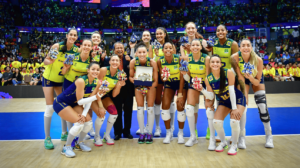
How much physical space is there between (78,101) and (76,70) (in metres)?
0.69

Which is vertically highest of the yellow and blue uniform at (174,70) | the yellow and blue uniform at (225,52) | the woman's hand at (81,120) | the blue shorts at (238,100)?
the yellow and blue uniform at (225,52)

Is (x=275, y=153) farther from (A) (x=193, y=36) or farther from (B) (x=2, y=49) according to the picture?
(B) (x=2, y=49)

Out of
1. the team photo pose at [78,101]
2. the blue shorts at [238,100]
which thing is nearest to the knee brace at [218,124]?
the blue shorts at [238,100]

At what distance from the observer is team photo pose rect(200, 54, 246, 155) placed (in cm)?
378

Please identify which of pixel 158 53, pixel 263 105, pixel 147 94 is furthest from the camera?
pixel 158 53

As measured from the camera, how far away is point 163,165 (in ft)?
11.0

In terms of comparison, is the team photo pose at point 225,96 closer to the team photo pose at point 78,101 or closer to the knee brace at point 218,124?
the knee brace at point 218,124

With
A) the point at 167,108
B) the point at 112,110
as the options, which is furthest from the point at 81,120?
the point at 167,108

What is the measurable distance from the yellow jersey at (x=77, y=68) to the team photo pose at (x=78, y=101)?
38cm

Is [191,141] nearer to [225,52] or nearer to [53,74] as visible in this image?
[225,52]

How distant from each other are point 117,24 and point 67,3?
6169mm

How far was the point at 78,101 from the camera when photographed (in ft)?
12.6

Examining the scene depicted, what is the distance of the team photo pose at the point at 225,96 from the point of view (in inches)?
149

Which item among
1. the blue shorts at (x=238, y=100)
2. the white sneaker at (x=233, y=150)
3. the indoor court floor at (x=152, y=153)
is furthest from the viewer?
the blue shorts at (x=238, y=100)
